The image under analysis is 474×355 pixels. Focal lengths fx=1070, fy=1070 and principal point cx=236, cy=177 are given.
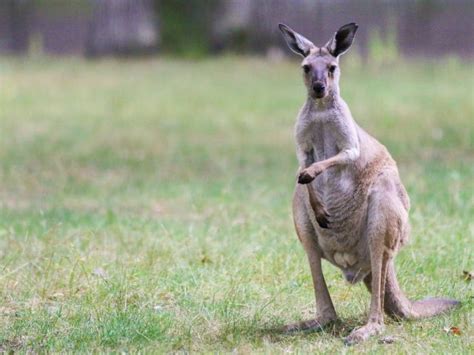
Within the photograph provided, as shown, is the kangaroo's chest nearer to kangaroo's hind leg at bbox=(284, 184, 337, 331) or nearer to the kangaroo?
the kangaroo

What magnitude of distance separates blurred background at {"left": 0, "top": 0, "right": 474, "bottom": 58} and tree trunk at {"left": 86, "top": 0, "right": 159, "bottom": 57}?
2cm

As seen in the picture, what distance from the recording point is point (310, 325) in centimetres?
511

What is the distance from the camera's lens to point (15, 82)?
1520 cm

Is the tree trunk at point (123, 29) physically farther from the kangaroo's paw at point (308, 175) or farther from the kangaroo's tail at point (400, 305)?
the kangaroo's paw at point (308, 175)

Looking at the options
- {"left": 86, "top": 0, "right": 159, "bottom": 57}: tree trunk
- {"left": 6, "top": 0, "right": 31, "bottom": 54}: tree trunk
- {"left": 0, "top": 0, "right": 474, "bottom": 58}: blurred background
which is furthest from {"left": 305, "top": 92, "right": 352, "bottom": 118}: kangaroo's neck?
Result: {"left": 6, "top": 0, "right": 31, "bottom": 54}: tree trunk

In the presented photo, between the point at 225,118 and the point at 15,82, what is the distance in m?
3.90

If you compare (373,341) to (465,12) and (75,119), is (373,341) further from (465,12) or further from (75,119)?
(465,12)

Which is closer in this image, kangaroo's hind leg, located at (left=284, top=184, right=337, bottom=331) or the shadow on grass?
the shadow on grass

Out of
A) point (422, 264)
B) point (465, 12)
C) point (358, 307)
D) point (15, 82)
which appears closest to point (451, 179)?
point (422, 264)

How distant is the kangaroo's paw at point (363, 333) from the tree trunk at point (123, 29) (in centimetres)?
1421

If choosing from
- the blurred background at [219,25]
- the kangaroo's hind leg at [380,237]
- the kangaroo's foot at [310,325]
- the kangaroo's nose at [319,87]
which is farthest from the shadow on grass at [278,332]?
the blurred background at [219,25]

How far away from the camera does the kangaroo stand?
4926mm

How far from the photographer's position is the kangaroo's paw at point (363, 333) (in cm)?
A: 482

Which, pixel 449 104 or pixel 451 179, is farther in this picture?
pixel 449 104
